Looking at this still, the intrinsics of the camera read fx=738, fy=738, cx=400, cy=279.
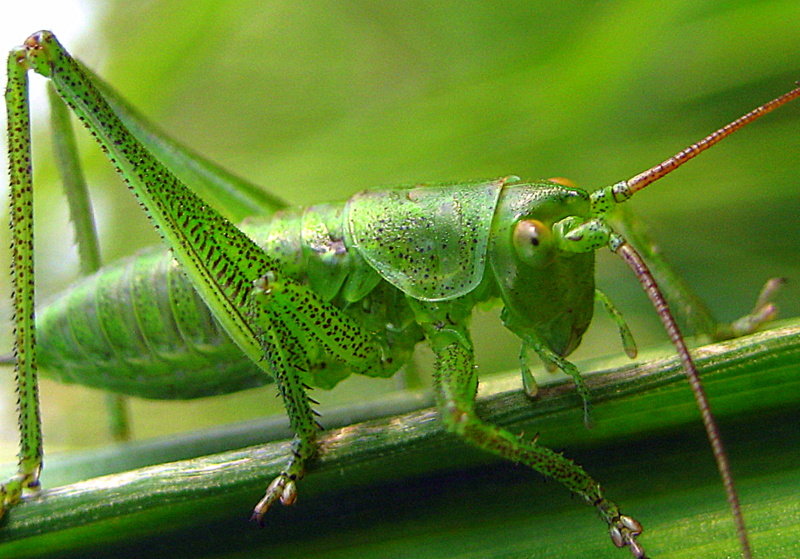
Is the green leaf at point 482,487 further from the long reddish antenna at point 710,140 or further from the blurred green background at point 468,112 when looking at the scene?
the blurred green background at point 468,112

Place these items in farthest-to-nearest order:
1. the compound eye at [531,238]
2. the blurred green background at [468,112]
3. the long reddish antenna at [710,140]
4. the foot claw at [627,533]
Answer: the blurred green background at [468,112] → the compound eye at [531,238] → the long reddish antenna at [710,140] → the foot claw at [627,533]

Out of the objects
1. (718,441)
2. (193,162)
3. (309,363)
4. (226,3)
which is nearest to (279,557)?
(309,363)

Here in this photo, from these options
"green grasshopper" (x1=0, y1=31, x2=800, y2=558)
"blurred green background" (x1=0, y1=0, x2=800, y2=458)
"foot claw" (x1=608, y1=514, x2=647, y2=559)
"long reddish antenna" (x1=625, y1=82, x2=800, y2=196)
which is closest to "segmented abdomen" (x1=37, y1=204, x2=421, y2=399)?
"green grasshopper" (x1=0, y1=31, x2=800, y2=558)

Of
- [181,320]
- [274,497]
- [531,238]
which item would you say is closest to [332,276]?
[181,320]

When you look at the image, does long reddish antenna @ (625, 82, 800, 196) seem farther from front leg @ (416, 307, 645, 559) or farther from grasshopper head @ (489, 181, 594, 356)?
front leg @ (416, 307, 645, 559)

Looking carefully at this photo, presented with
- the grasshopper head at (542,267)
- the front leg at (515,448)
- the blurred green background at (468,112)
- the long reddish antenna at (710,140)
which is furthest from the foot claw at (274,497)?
the blurred green background at (468,112)

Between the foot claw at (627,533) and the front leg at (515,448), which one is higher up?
the front leg at (515,448)

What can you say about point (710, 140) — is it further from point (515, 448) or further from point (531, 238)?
point (515, 448)

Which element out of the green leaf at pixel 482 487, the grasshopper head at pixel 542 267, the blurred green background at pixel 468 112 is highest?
the blurred green background at pixel 468 112
